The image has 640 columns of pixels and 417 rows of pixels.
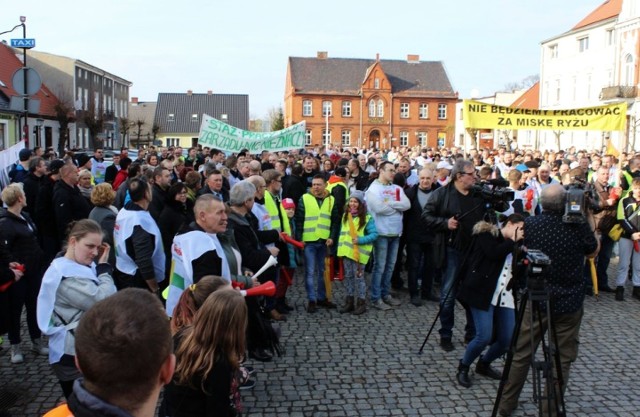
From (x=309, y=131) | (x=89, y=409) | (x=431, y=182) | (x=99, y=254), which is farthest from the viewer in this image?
(x=309, y=131)

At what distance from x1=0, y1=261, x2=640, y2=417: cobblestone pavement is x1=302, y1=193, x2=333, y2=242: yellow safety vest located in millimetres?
1123

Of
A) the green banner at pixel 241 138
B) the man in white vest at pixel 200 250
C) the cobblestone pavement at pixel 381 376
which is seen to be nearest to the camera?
the man in white vest at pixel 200 250

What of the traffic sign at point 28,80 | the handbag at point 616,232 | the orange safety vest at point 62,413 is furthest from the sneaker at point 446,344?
the traffic sign at point 28,80

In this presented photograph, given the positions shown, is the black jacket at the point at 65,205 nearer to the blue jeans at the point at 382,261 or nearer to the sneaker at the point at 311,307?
the sneaker at the point at 311,307

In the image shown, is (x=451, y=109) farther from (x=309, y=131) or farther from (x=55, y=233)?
(x=55, y=233)

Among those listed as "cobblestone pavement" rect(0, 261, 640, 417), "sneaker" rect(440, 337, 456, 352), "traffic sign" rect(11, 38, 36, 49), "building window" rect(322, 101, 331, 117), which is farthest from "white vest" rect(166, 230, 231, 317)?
"building window" rect(322, 101, 331, 117)

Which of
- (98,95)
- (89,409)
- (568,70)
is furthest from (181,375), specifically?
(98,95)

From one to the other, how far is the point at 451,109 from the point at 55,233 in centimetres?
7543

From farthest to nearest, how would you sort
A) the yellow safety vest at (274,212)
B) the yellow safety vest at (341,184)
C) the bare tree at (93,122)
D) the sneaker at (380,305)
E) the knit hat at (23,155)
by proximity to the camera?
the bare tree at (93,122) → the knit hat at (23,155) → the yellow safety vest at (341,184) → the sneaker at (380,305) → the yellow safety vest at (274,212)

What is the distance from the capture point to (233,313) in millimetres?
3258

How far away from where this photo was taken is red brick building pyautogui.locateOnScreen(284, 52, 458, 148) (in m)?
76.9

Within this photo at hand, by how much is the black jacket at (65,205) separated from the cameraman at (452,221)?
4.37m

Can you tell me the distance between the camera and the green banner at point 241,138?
16453 mm

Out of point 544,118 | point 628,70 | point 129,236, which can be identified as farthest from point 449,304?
point 628,70
